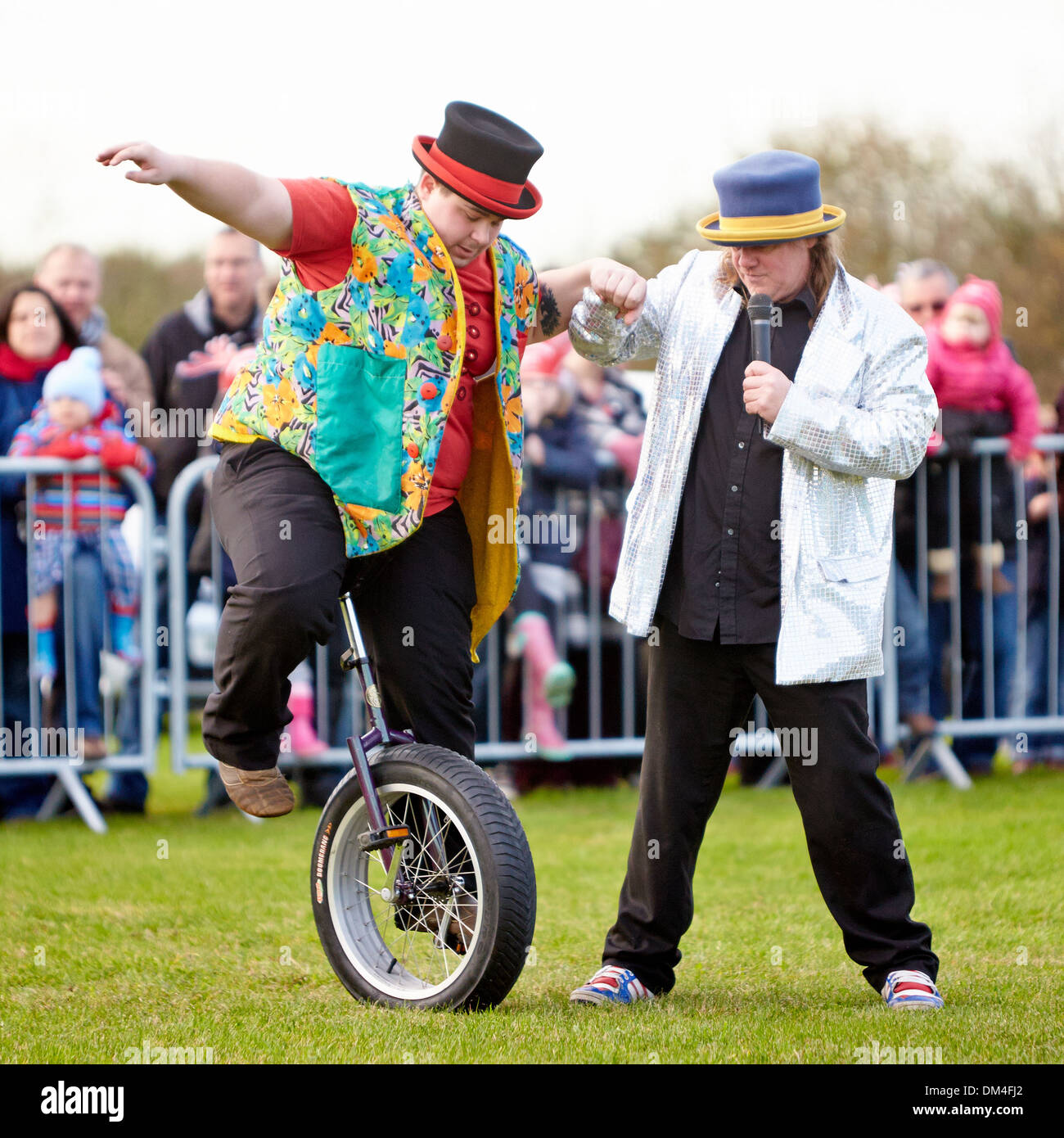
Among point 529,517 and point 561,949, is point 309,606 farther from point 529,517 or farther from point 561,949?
point 529,517

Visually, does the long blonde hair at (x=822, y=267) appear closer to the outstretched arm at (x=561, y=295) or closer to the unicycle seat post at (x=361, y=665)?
the outstretched arm at (x=561, y=295)

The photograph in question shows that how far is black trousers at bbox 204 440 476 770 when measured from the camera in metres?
3.86

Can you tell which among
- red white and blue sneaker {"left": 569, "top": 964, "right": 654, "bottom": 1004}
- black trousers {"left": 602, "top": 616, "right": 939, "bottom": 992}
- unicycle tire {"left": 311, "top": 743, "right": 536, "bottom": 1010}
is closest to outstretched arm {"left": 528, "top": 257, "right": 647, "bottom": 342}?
black trousers {"left": 602, "top": 616, "right": 939, "bottom": 992}

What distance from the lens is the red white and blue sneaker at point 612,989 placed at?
4.26m

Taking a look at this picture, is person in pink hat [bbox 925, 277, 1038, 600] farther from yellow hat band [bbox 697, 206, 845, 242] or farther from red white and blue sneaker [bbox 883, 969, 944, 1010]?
red white and blue sneaker [bbox 883, 969, 944, 1010]

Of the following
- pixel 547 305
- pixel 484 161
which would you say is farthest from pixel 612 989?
pixel 484 161

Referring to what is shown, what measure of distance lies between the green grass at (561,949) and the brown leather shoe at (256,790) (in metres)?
0.54

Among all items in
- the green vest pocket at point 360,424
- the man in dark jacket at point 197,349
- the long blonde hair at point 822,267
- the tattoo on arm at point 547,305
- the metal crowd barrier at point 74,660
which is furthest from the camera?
the man in dark jacket at point 197,349

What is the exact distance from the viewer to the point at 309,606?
3.85m

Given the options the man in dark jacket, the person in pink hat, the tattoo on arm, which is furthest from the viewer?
the person in pink hat

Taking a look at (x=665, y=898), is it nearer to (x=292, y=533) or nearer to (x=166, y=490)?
(x=292, y=533)

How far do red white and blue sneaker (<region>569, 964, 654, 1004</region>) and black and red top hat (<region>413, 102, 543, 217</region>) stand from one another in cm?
204

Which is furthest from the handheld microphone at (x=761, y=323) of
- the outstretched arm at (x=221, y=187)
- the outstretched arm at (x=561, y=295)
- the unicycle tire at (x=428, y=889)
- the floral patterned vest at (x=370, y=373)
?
the unicycle tire at (x=428, y=889)

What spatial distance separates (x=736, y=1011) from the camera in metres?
4.17
